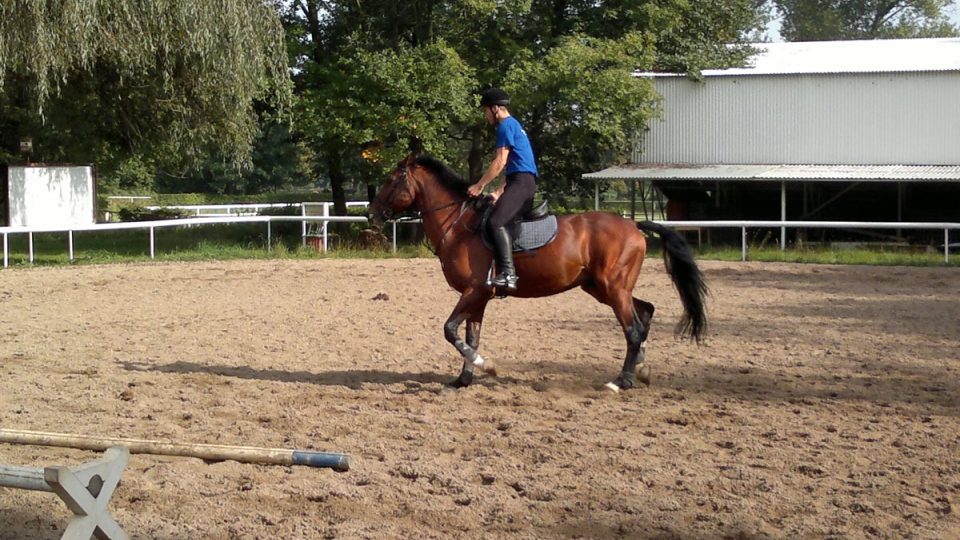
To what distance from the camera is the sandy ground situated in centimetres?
619

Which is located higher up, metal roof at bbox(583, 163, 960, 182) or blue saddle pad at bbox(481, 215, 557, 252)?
metal roof at bbox(583, 163, 960, 182)

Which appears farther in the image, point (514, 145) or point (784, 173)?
point (784, 173)

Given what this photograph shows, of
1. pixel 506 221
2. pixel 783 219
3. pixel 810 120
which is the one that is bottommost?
pixel 783 219

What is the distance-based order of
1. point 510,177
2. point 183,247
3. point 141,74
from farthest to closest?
point 183,247 → point 141,74 → point 510,177

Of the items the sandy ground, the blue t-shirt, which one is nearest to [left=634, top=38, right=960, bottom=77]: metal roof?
the sandy ground

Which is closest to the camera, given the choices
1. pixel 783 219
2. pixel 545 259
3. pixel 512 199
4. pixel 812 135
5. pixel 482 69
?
pixel 512 199

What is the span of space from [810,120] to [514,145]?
1020 inches

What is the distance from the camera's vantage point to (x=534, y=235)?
33.8ft

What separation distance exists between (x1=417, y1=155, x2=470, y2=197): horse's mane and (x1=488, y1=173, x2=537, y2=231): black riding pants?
562mm

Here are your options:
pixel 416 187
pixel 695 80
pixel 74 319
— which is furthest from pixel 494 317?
pixel 695 80

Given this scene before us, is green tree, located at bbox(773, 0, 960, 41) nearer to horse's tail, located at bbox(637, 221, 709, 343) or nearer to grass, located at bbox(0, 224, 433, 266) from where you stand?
grass, located at bbox(0, 224, 433, 266)

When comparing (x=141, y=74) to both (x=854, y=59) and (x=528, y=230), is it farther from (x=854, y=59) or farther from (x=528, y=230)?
(x=854, y=59)

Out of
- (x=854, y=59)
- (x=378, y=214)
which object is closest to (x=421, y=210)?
(x=378, y=214)

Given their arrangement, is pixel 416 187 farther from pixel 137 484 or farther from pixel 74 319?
pixel 74 319
